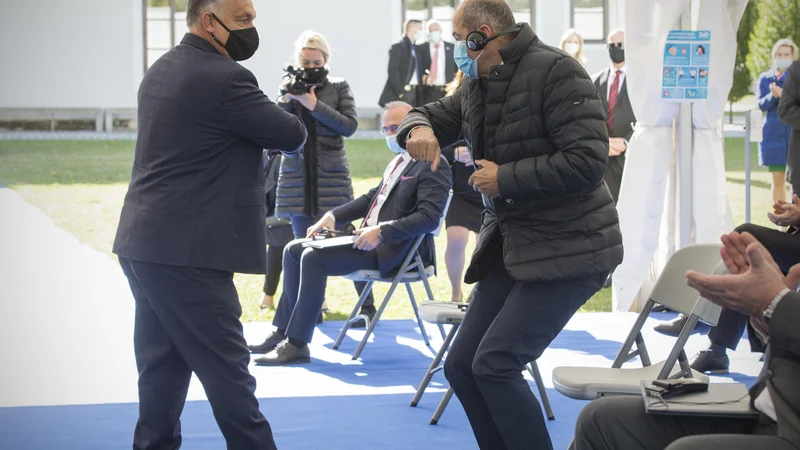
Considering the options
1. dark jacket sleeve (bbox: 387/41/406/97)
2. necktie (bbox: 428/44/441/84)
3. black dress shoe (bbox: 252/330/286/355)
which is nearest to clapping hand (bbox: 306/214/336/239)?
black dress shoe (bbox: 252/330/286/355)

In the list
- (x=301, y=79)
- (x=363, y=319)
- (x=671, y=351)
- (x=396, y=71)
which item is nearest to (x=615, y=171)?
(x=363, y=319)

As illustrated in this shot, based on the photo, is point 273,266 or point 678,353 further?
point 273,266

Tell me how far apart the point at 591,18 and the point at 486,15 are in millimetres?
20668

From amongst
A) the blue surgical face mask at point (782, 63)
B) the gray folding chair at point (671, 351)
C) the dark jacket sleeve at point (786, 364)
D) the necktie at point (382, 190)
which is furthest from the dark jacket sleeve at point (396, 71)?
the dark jacket sleeve at point (786, 364)

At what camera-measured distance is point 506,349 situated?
10.8ft

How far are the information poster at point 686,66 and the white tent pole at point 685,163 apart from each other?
232 mm

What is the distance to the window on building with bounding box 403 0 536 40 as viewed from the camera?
22.8 m

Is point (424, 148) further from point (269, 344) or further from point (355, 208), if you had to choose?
point (269, 344)

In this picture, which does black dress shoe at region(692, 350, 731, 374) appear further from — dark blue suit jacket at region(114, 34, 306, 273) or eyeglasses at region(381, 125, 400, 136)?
dark blue suit jacket at region(114, 34, 306, 273)

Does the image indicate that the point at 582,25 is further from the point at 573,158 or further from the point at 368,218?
the point at 573,158

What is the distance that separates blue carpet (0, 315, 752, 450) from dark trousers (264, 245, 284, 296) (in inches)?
58.4

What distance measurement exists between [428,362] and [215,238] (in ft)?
9.23

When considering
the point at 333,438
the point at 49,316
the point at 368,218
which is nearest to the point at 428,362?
the point at 368,218

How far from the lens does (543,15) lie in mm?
22859
